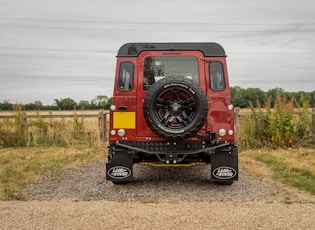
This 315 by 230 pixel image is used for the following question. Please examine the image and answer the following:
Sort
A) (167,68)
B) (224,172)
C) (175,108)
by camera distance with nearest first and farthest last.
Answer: (175,108) < (224,172) < (167,68)

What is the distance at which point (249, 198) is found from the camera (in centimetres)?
609

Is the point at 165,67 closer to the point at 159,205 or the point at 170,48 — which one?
the point at 170,48

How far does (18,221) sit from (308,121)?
1028 cm

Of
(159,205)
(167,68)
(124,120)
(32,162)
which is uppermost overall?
(167,68)

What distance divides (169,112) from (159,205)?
1.68 meters

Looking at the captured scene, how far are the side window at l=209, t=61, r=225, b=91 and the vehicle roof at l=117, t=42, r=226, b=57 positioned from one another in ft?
0.60

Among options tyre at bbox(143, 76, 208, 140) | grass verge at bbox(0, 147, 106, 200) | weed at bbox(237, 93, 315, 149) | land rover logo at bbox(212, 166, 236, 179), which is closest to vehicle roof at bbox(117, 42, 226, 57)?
tyre at bbox(143, 76, 208, 140)

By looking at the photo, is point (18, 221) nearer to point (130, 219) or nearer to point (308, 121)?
point (130, 219)

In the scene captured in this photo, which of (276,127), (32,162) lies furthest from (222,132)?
(276,127)

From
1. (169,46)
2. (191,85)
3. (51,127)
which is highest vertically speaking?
(169,46)

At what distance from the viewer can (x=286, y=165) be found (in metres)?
9.08

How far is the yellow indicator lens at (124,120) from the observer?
6.87 m

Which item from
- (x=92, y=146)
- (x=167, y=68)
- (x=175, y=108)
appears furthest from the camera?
(x=92, y=146)

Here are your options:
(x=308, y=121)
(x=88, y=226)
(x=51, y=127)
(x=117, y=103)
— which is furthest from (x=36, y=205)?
(x=308, y=121)
